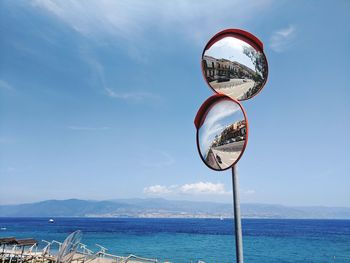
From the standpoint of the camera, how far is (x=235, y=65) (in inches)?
124

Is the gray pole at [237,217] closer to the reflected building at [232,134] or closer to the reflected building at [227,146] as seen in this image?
the reflected building at [227,146]

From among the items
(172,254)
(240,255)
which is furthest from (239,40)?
(172,254)

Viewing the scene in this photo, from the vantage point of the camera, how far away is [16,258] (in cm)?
2356

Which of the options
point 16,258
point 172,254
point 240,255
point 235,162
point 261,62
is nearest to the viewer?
point 240,255

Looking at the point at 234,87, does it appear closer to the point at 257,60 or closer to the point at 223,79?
the point at 223,79

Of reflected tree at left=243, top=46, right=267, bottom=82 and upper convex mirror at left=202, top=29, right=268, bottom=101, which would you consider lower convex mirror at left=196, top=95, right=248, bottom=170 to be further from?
reflected tree at left=243, top=46, right=267, bottom=82

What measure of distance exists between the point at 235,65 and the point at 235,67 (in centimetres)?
2

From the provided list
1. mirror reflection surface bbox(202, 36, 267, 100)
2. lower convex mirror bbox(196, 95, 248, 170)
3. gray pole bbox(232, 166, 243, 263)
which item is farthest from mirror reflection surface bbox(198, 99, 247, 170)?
mirror reflection surface bbox(202, 36, 267, 100)

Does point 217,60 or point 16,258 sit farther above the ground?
point 217,60

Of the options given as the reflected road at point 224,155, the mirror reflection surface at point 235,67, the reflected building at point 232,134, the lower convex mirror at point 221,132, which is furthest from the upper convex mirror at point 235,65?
the reflected road at point 224,155

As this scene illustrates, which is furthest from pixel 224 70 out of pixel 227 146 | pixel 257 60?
pixel 227 146

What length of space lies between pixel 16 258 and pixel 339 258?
4846cm

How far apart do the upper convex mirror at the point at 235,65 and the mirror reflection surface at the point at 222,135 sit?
0.77ft

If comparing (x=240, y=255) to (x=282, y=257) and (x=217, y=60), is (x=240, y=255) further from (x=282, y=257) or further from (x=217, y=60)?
(x=282, y=257)
